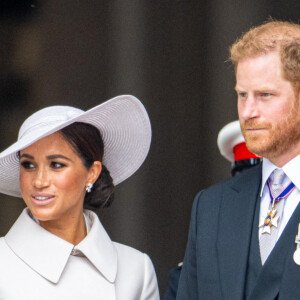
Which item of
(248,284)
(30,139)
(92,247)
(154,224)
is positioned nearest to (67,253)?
(92,247)

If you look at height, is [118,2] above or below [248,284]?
above

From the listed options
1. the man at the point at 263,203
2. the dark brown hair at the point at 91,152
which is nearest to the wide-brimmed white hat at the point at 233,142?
the dark brown hair at the point at 91,152

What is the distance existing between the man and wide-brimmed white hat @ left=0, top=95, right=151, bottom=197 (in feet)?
1.71

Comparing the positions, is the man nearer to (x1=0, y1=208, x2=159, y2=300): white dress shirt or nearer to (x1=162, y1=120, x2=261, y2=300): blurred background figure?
(x1=0, y1=208, x2=159, y2=300): white dress shirt

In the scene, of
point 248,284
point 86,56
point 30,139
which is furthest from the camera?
point 86,56

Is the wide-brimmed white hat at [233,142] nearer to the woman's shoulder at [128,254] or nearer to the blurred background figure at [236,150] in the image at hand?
the blurred background figure at [236,150]

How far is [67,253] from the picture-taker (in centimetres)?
338

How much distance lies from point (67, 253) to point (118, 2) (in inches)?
76.0

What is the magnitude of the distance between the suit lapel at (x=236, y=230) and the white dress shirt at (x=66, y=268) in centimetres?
53

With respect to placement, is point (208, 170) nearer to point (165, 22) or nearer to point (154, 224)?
point (154, 224)

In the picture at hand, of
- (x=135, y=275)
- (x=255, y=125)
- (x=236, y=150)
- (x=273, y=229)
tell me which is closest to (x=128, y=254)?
(x=135, y=275)

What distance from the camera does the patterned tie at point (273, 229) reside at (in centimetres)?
298

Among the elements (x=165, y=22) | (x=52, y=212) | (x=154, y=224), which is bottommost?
(x=154, y=224)

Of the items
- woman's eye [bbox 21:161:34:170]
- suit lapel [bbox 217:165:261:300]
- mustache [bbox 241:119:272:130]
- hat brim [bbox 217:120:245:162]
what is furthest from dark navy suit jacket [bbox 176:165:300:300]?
hat brim [bbox 217:120:245:162]
